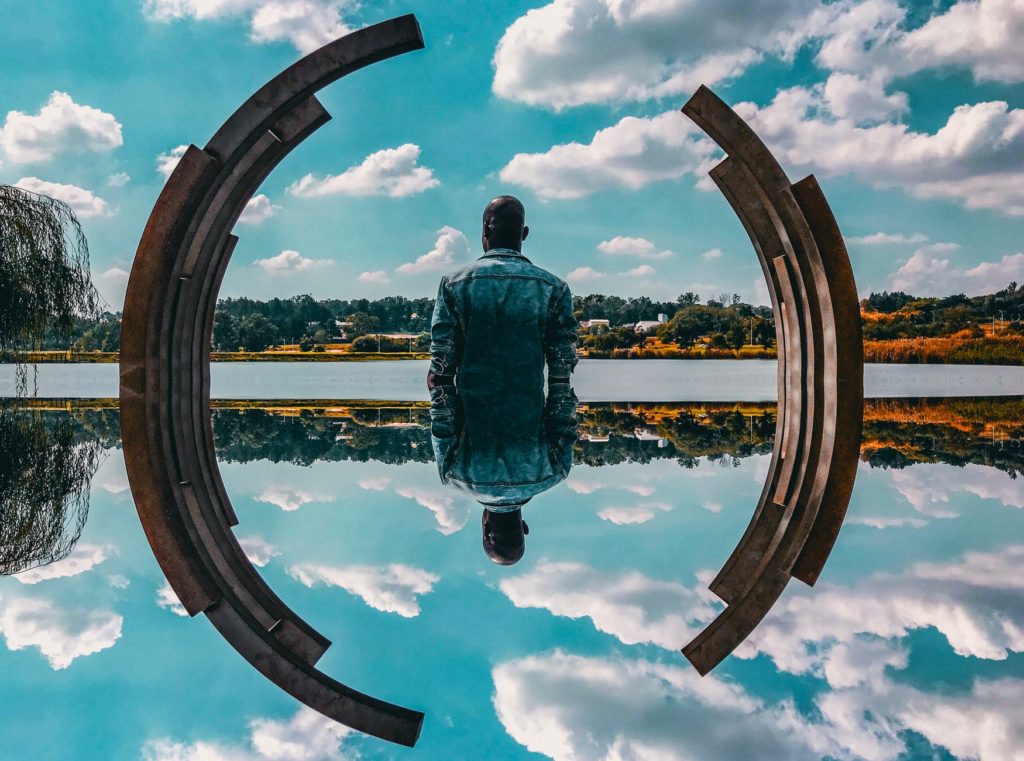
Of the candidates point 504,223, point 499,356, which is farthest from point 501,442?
point 504,223

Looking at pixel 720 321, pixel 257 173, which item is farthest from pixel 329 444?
pixel 720 321

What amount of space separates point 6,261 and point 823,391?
1493 cm

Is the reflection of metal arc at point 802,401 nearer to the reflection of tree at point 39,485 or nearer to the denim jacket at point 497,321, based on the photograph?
the denim jacket at point 497,321

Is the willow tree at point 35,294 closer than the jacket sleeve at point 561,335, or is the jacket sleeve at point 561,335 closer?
the jacket sleeve at point 561,335

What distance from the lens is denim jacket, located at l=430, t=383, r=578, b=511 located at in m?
5.87

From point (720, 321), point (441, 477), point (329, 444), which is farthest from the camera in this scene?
point (720, 321)

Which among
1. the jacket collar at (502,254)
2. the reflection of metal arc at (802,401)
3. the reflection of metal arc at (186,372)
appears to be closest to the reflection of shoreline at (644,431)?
the jacket collar at (502,254)

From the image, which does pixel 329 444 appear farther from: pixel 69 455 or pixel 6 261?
pixel 6 261

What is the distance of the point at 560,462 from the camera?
621cm

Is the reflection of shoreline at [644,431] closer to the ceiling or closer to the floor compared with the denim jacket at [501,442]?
closer to the floor

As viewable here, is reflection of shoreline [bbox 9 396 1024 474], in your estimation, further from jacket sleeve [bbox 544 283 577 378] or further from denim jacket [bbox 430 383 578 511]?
jacket sleeve [bbox 544 283 577 378]

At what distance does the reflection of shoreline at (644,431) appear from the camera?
9.46m

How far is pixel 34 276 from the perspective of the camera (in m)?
13.9

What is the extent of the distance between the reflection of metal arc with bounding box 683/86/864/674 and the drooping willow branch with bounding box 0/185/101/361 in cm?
1375
